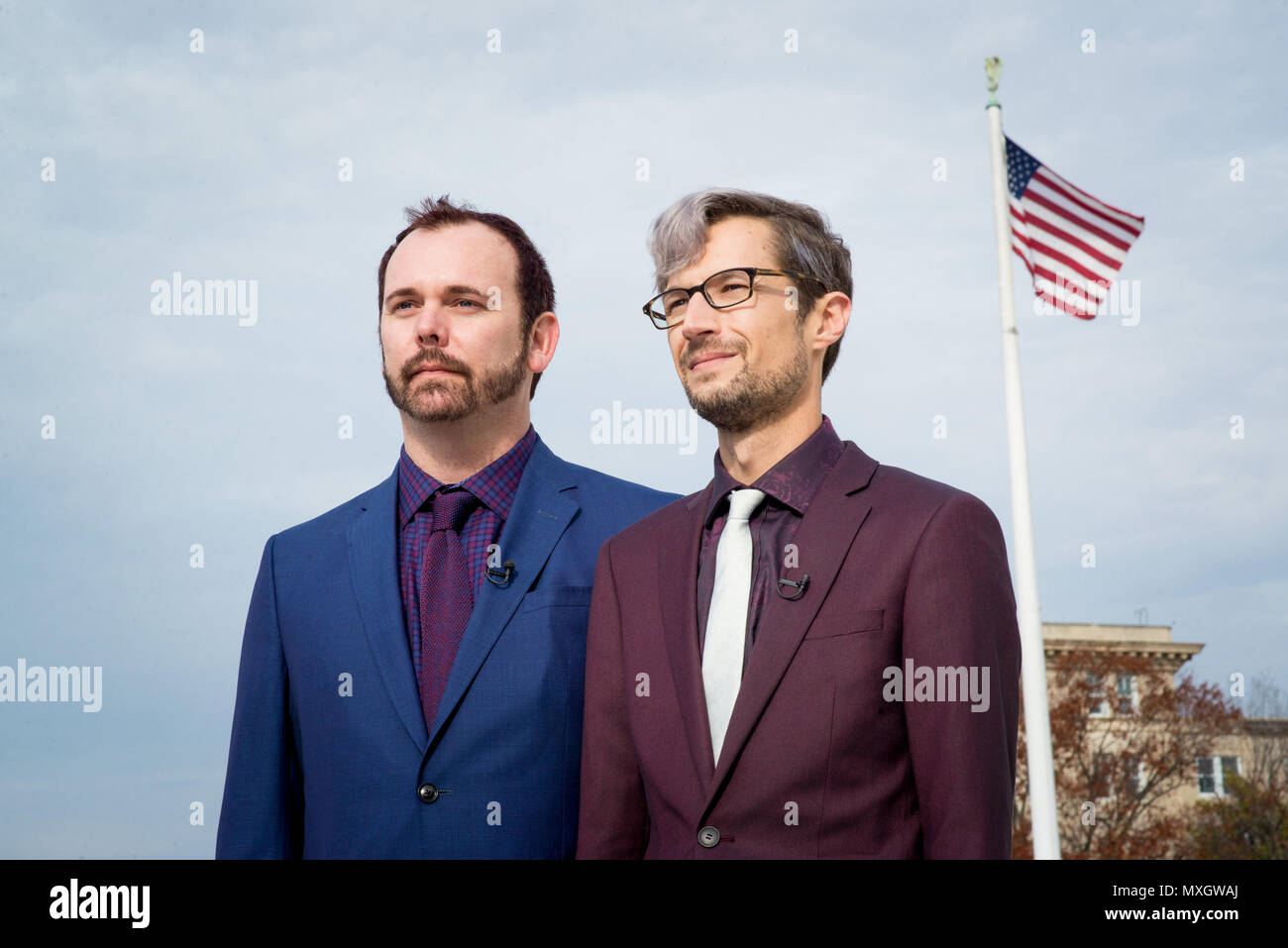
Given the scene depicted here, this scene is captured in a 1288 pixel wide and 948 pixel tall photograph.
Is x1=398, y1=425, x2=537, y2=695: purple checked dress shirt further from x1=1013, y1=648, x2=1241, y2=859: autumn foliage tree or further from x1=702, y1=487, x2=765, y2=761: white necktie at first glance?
x1=1013, y1=648, x2=1241, y2=859: autumn foliage tree

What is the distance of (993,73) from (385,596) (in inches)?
497

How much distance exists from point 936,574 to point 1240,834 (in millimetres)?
35576

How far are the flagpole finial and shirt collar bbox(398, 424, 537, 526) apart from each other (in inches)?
459

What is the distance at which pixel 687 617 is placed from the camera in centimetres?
379

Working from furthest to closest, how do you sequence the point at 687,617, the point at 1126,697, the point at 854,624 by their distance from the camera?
the point at 1126,697, the point at 687,617, the point at 854,624

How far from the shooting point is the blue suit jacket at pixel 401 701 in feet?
13.4

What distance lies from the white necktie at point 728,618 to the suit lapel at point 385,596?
1.04 metres

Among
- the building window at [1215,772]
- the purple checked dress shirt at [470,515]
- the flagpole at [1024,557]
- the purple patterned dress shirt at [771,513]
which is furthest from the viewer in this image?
the building window at [1215,772]

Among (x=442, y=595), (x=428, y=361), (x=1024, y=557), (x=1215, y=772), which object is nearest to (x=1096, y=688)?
(x=1215, y=772)

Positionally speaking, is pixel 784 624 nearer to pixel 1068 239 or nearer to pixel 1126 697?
pixel 1068 239

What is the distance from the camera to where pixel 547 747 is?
413cm

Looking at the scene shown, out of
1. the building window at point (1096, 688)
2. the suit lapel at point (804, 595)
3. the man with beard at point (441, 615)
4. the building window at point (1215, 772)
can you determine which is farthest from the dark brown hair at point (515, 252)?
the building window at point (1215, 772)
